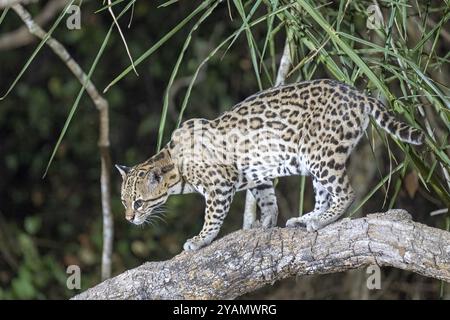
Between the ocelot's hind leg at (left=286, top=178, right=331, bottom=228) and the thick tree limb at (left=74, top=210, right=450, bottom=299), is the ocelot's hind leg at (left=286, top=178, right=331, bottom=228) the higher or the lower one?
the higher one

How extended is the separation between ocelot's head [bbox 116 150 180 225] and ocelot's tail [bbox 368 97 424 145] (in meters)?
1.31

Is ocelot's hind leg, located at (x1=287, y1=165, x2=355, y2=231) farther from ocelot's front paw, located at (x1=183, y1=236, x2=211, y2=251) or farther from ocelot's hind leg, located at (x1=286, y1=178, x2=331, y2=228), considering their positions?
ocelot's front paw, located at (x1=183, y1=236, x2=211, y2=251)

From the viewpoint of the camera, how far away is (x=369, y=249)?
6230 mm

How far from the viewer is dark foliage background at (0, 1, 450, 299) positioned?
13.0m

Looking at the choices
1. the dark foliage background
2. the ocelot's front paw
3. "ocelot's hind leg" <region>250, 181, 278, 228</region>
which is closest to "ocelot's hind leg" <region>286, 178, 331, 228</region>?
"ocelot's hind leg" <region>250, 181, 278, 228</region>

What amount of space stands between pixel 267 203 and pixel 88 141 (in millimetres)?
6633

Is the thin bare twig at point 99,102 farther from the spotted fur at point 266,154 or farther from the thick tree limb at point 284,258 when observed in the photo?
the thick tree limb at point 284,258

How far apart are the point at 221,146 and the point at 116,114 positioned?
264 inches

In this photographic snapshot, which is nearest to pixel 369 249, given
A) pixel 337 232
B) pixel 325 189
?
pixel 337 232

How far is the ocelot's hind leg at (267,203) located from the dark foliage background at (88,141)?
499 cm

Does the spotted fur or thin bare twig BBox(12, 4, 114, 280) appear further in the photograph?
thin bare twig BBox(12, 4, 114, 280)

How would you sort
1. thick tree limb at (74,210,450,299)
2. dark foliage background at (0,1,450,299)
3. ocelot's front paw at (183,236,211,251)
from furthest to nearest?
1. dark foliage background at (0,1,450,299)
2. ocelot's front paw at (183,236,211,251)
3. thick tree limb at (74,210,450,299)

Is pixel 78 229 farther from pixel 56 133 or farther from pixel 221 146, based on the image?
pixel 221 146

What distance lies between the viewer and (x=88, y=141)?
1359 cm
